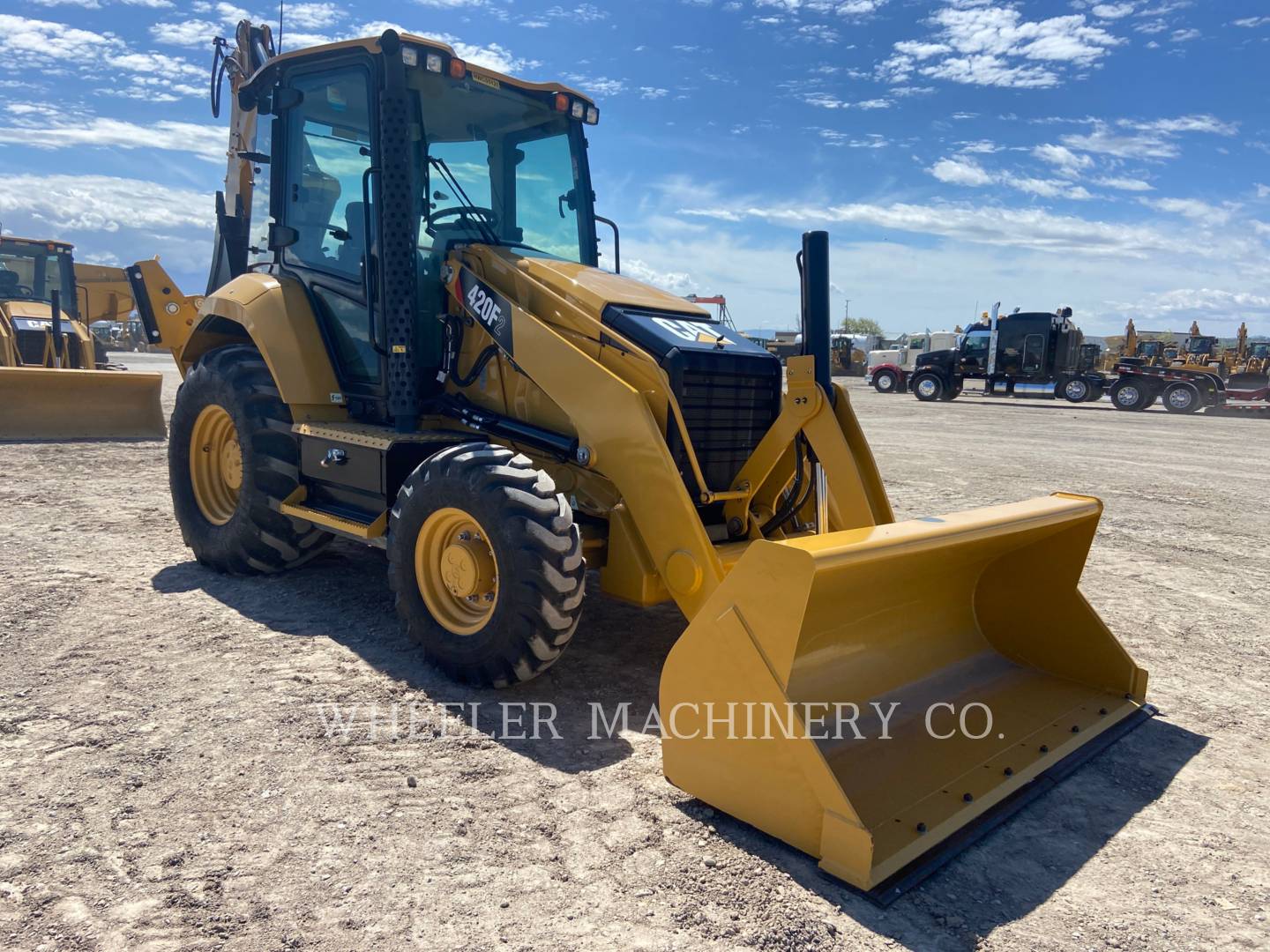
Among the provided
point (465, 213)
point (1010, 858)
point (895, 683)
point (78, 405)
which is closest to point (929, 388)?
point (78, 405)

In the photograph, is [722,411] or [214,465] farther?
[214,465]

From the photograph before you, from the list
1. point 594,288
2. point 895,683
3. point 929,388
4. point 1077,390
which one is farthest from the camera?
point 929,388

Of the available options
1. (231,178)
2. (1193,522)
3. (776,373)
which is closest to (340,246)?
(776,373)

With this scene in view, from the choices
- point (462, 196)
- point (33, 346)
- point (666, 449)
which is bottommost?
point (666, 449)

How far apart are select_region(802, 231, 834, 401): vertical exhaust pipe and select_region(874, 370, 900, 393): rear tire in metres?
29.1

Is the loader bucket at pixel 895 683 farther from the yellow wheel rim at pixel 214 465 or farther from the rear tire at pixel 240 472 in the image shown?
the yellow wheel rim at pixel 214 465

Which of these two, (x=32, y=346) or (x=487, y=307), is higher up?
(x=32, y=346)

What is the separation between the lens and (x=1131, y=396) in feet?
80.7

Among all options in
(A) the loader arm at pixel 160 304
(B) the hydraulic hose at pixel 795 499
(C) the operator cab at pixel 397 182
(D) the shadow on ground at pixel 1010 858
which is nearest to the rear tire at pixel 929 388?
(A) the loader arm at pixel 160 304

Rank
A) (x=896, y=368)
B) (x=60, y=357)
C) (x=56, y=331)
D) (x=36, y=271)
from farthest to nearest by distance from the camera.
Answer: (x=896, y=368) < (x=36, y=271) < (x=60, y=357) < (x=56, y=331)

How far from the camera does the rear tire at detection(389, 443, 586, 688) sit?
3.56 m

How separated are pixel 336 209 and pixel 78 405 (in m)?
7.98

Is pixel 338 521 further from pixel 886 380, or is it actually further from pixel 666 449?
pixel 886 380

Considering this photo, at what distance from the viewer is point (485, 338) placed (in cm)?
464
